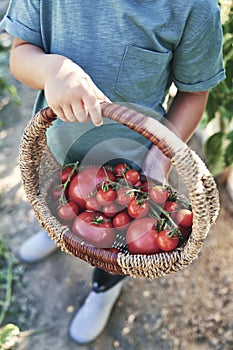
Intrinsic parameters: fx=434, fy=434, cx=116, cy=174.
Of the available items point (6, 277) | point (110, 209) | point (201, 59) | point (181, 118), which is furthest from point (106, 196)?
point (6, 277)

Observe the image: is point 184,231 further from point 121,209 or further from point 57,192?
point 57,192

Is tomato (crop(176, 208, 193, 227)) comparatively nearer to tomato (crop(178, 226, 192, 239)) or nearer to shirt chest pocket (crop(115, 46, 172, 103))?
tomato (crop(178, 226, 192, 239))

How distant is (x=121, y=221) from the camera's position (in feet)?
3.27

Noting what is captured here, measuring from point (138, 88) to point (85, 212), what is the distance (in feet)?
1.01

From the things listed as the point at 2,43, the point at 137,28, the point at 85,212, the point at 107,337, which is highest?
the point at 137,28

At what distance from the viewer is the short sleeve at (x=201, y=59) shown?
90cm

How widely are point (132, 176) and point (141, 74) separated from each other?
0.23m

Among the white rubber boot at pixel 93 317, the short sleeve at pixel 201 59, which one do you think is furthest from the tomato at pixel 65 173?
the white rubber boot at pixel 93 317

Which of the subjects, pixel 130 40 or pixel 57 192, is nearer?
pixel 130 40

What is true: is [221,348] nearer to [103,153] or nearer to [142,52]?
[103,153]

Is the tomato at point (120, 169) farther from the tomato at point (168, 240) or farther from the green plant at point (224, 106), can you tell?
the green plant at point (224, 106)

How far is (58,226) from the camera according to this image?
→ 0.93 meters

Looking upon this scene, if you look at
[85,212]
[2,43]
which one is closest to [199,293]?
[85,212]

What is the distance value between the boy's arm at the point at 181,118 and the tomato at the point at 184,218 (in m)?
0.12
